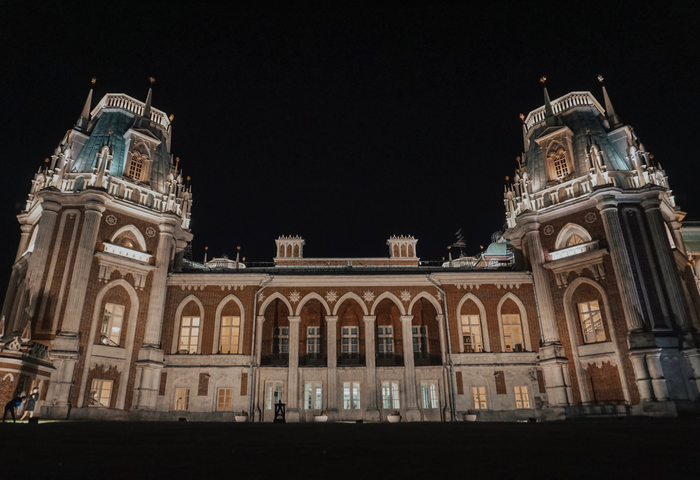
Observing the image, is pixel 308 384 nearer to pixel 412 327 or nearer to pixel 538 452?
pixel 412 327

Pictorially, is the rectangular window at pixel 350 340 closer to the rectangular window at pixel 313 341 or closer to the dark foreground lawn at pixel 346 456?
the rectangular window at pixel 313 341

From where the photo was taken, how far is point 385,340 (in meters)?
35.6

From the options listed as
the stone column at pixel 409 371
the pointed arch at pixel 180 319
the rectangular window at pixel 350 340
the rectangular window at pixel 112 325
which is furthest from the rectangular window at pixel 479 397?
the rectangular window at pixel 112 325

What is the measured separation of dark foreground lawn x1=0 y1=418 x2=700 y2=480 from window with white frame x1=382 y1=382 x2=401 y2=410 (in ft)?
69.4

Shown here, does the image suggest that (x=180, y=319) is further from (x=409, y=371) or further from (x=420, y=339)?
(x=420, y=339)

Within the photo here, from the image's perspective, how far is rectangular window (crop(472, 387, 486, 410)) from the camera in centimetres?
3247

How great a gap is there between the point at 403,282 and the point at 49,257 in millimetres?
23963

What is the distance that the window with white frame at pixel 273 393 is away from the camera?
3284cm

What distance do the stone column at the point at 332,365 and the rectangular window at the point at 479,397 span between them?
31.2ft

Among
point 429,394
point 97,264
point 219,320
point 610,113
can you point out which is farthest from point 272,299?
point 610,113

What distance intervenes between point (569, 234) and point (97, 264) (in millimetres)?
32870

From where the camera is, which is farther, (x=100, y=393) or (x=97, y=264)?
(x=97, y=264)

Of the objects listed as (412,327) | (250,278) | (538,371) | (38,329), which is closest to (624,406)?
(538,371)

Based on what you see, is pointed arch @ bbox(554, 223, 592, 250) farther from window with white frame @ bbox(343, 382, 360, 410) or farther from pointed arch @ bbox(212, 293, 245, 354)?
pointed arch @ bbox(212, 293, 245, 354)
